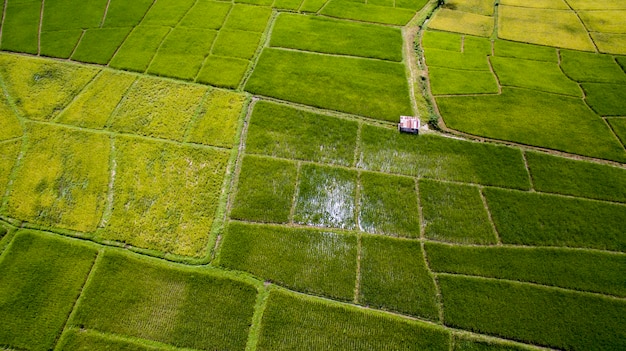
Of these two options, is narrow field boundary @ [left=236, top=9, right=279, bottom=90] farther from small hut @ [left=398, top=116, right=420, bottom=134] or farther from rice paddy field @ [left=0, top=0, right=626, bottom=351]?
small hut @ [left=398, top=116, right=420, bottom=134]

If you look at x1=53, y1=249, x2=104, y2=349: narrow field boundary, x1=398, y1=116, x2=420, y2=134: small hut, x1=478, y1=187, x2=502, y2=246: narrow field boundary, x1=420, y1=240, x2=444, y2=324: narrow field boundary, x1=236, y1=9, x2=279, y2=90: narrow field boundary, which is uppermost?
x1=236, y1=9, x2=279, y2=90: narrow field boundary

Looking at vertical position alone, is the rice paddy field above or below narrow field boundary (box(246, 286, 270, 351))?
above

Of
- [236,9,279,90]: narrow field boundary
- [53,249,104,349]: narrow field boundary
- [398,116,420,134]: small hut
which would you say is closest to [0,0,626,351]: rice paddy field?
[53,249,104,349]: narrow field boundary

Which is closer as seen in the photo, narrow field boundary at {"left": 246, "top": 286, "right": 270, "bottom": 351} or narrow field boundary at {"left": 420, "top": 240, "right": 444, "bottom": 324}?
narrow field boundary at {"left": 246, "top": 286, "right": 270, "bottom": 351}

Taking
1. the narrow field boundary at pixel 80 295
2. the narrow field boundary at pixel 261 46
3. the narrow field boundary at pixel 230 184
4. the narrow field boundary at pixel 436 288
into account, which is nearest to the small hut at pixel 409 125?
the narrow field boundary at pixel 436 288

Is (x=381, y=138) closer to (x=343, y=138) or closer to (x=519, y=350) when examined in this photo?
(x=343, y=138)

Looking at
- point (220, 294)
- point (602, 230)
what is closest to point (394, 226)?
point (220, 294)

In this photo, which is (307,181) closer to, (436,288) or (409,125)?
(409,125)

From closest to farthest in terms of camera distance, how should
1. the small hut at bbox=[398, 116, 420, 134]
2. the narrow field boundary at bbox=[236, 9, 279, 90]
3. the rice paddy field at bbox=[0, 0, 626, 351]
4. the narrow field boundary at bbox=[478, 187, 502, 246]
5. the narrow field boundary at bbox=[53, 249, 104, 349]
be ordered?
the narrow field boundary at bbox=[53, 249, 104, 349]
the rice paddy field at bbox=[0, 0, 626, 351]
the narrow field boundary at bbox=[478, 187, 502, 246]
the small hut at bbox=[398, 116, 420, 134]
the narrow field boundary at bbox=[236, 9, 279, 90]
